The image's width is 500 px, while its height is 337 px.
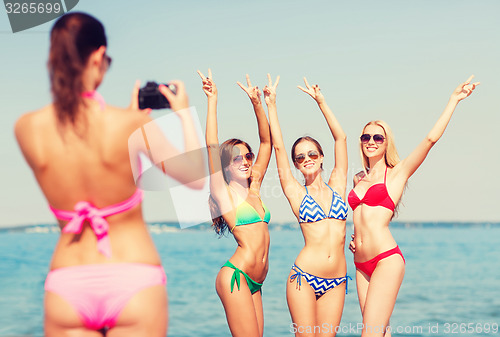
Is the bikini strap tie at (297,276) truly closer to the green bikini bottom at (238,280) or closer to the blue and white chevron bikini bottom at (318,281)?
the blue and white chevron bikini bottom at (318,281)

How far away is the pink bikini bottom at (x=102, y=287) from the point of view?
299 centimetres

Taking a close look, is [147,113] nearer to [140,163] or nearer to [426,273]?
[140,163]

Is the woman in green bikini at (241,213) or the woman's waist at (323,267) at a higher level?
the woman in green bikini at (241,213)

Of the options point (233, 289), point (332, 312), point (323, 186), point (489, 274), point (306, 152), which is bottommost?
point (489, 274)

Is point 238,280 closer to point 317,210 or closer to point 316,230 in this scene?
point 316,230

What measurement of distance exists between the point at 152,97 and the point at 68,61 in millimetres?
541

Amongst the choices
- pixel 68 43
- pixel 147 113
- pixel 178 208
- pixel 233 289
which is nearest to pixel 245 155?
pixel 233 289

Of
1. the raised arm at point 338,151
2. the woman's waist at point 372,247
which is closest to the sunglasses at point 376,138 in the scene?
the raised arm at point 338,151

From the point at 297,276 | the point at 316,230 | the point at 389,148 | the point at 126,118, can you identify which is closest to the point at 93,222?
the point at 126,118

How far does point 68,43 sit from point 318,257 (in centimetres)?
412

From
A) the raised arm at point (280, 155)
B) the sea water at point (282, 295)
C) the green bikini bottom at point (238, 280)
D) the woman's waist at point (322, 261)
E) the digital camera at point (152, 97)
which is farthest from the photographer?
the sea water at point (282, 295)

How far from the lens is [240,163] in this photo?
649 cm

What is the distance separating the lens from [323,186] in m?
6.67

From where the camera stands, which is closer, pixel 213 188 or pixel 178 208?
pixel 178 208
